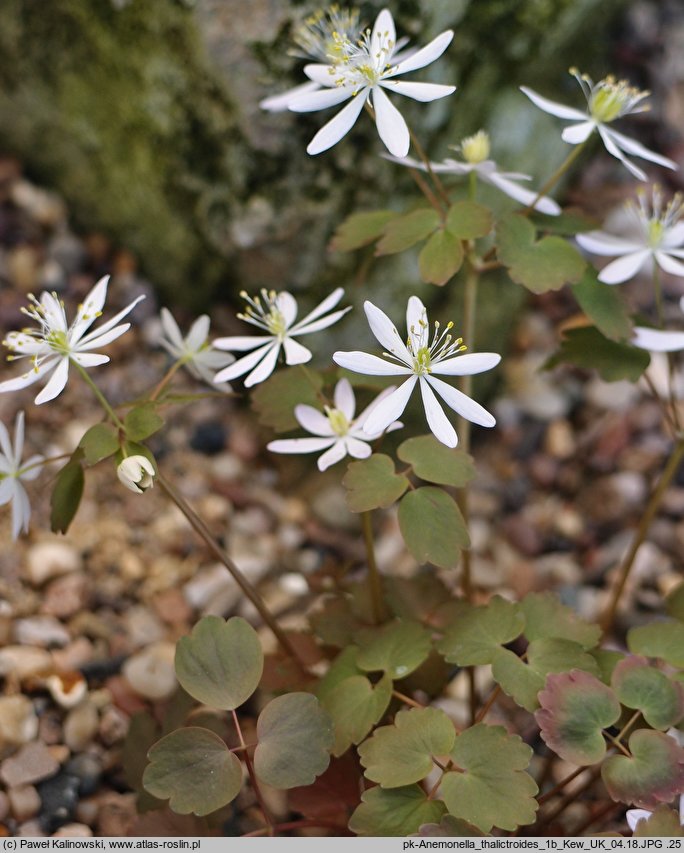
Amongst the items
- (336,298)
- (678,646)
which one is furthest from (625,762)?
(336,298)

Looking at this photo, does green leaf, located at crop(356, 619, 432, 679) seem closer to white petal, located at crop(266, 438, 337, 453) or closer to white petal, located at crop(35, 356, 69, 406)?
white petal, located at crop(266, 438, 337, 453)

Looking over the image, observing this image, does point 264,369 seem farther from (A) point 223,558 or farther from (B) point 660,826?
(B) point 660,826

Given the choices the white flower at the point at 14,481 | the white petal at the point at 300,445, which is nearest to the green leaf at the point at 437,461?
the white petal at the point at 300,445

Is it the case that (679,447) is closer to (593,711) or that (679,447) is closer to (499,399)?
(593,711)

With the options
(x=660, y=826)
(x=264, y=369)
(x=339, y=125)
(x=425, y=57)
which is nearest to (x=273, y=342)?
(x=264, y=369)

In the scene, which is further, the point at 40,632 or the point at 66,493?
the point at 40,632

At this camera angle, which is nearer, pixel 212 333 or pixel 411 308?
pixel 411 308

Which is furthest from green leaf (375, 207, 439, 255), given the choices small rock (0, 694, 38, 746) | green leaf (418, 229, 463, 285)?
small rock (0, 694, 38, 746)
